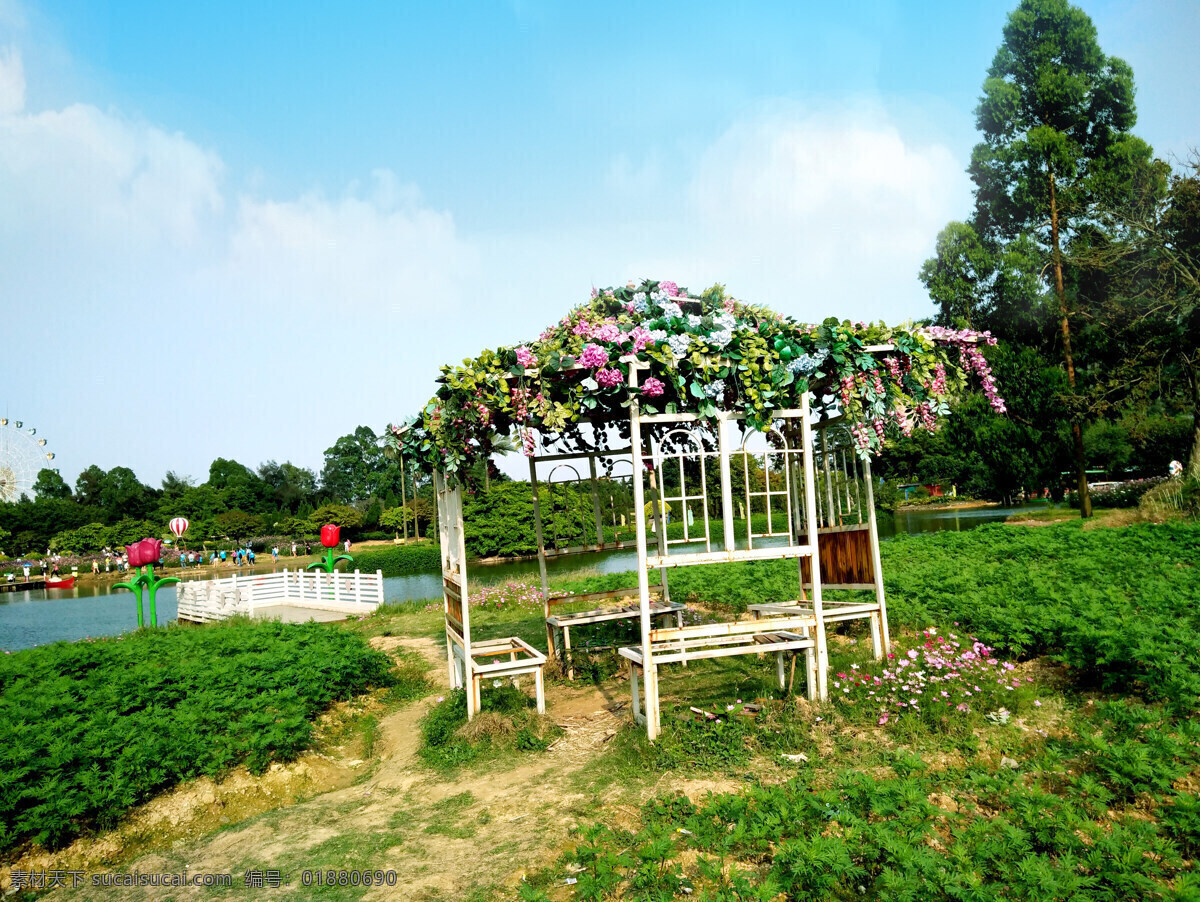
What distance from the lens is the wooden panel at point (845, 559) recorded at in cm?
689

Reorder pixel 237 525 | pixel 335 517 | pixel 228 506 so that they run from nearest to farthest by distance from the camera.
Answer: pixel 335 517 → pixel 237 525 → pixel 228 506

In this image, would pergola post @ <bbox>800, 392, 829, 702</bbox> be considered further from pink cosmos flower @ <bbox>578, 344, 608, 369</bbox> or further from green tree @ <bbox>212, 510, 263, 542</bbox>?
green tree @ <bbox>212, 510, 263, 542</bbox>

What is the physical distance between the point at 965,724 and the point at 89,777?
5453 mm

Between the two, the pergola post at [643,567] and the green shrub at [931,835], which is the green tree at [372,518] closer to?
the pergola post at [643,567]

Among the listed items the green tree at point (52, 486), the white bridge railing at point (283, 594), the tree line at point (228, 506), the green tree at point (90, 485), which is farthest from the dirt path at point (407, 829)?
the green tree at point (52, 486)

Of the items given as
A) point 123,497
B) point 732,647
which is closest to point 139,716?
point 732,647

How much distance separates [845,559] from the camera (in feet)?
23.6

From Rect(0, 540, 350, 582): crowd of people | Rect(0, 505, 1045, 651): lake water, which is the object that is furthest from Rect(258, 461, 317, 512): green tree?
Rect(0, 505, 1045, 651): lake water

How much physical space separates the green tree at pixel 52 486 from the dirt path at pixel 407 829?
88.1 meters

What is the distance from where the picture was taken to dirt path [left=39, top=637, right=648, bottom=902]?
12.3ft

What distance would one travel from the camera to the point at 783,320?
5891 mm

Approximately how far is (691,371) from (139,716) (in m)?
4.64

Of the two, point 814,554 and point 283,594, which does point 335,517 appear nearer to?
point 283,594

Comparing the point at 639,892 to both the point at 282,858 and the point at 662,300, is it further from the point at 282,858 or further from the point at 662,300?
the point at 662,300
